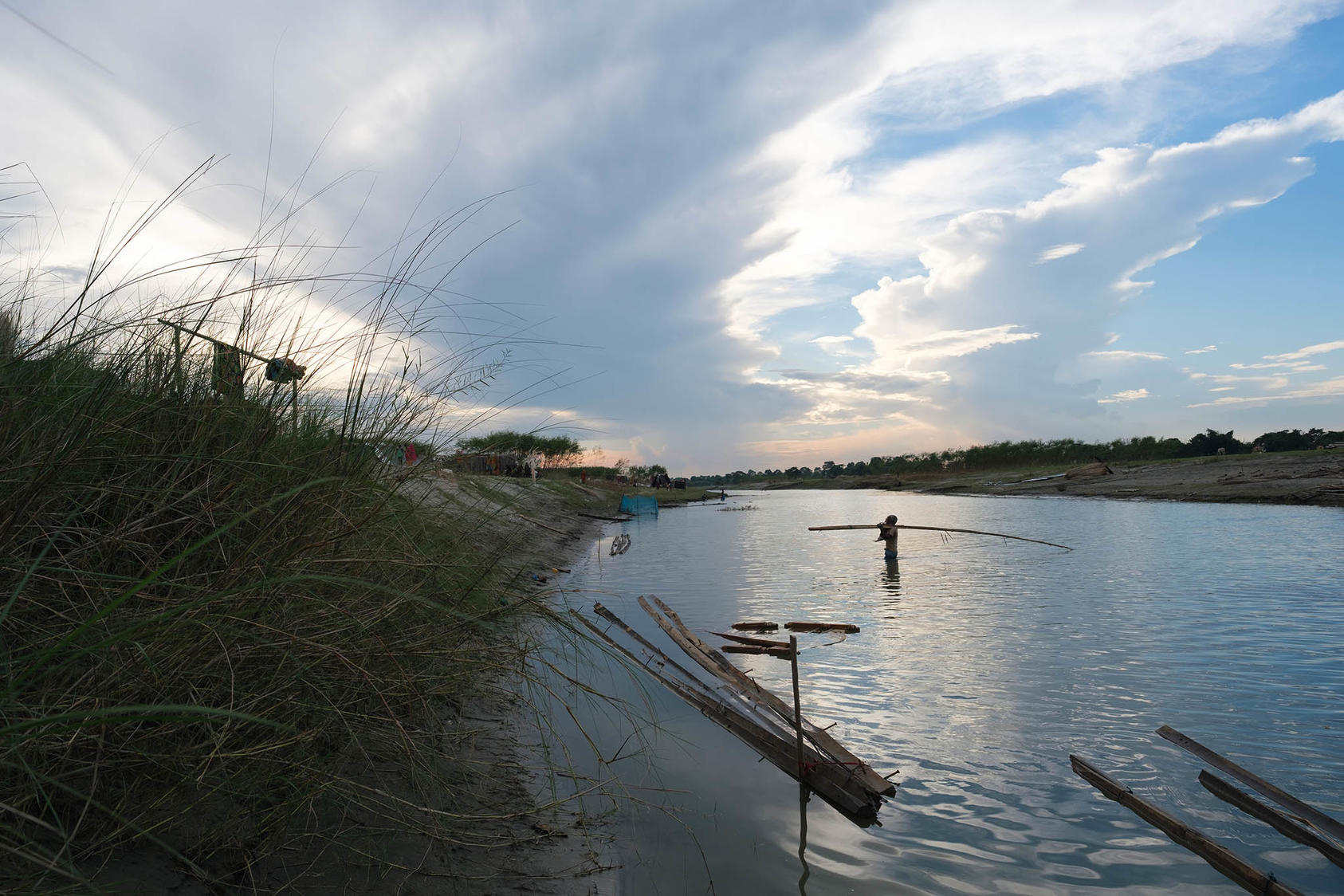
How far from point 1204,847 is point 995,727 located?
10.2ft

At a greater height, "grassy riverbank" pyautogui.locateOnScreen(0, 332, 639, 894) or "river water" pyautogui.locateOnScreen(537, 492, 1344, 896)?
"grassy riverbank" pyautogui.locateOnScreen(0, 332, 639, 894)

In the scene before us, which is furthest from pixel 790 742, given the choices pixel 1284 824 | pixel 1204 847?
pixel 1284 824

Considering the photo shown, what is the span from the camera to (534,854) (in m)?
4.03

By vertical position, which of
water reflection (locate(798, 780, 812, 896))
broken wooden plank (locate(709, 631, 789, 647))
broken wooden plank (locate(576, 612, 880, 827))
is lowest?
water reflection (locate(798, 780, 812, 896))

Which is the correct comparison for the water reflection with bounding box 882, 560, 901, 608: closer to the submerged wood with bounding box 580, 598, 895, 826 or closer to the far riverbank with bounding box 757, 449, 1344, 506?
the submerged wood with bounding box 580, 598, 895, 826

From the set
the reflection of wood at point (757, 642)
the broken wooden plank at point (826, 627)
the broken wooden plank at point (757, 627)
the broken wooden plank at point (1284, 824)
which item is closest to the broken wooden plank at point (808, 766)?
the broken wooden plank at point (1284, 824)

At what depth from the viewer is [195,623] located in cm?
237

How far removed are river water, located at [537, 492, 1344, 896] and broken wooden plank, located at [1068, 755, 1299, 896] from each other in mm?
421

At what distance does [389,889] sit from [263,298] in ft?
11.1

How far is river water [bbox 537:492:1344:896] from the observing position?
457 cm

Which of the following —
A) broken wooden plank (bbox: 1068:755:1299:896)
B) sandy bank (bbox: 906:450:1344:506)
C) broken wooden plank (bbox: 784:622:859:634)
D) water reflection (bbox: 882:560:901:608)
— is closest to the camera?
broken wooden plank (bbox: 1068:755:1299:896)

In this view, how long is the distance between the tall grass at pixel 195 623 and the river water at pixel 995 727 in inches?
56.5

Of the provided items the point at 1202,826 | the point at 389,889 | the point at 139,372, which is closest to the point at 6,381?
the point at 139,372

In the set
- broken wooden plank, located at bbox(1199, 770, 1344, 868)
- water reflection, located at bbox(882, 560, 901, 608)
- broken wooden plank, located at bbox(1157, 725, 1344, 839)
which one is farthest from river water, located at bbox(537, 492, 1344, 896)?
broken wooden plank, located at bbox(1157, 725, 1344, 839)
